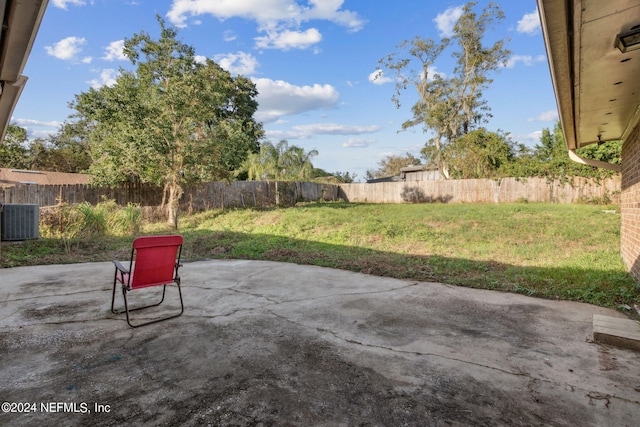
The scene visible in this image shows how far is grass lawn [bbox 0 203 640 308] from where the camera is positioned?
4438mm

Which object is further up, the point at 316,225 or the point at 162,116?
the point at 162,116

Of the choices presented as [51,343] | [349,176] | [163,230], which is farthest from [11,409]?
[349,176]

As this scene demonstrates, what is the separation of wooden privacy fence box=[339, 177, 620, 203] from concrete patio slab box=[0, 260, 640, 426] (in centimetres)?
1324

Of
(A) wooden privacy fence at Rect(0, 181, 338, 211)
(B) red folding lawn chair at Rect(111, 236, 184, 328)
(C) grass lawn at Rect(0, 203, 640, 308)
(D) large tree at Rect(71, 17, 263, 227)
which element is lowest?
(C) grass lawn at Rect(0, 203, 640, 308)

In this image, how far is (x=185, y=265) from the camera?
566cm

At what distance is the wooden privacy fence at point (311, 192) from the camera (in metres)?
11.4

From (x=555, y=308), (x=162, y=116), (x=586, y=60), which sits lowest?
(x=555, y=308)

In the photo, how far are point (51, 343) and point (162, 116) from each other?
30.8 ft

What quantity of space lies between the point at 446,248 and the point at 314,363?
555 cm

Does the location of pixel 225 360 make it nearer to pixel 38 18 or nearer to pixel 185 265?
pixel 38 18

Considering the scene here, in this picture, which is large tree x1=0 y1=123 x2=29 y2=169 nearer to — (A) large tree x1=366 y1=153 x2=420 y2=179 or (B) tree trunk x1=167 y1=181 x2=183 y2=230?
(B) tree trunk x1=167 y1=181 x2=183 y2=230

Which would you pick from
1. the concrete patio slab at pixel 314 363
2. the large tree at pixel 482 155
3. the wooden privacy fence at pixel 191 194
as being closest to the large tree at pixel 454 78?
the large tree at pixel 482 155

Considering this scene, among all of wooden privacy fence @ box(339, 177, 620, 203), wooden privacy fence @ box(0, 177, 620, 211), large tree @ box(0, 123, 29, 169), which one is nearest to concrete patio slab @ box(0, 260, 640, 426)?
wooden privacy fence @ box(0, 177, 620, 211)

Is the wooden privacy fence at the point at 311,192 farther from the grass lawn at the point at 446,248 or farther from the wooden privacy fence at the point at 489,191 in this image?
the grass lawn at the point at 446,248
